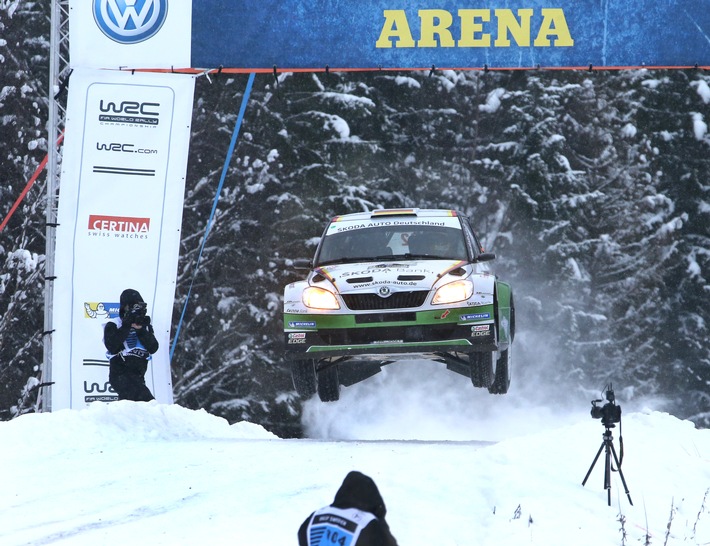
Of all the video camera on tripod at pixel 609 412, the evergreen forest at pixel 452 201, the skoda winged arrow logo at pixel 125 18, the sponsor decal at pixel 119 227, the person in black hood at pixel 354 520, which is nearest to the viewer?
the person in black hood at pixel 354 520

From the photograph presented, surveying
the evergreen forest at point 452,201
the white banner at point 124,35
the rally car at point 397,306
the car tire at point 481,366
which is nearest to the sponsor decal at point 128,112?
the white banner at point 124,35

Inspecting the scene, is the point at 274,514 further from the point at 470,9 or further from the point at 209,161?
the point at 209,161

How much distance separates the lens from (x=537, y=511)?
7609mm

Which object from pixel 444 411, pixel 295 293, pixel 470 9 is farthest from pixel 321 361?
pixel 444 411

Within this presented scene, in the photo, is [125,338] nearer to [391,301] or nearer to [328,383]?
[328,383]

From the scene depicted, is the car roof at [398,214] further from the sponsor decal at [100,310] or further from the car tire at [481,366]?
the sponsor decal at [100,310]

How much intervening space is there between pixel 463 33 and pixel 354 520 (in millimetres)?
10599

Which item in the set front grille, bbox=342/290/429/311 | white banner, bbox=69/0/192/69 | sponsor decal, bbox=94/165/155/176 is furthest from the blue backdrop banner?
front grille, bbox=342/290/429/311

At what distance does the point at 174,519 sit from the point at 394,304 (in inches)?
151

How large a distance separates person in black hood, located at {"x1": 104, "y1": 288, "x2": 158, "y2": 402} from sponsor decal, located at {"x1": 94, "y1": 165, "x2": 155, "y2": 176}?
2.37m

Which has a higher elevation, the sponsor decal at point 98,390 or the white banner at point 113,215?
the white banner at point 113,215

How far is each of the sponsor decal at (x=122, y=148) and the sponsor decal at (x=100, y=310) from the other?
191 cm

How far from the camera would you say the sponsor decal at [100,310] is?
43.4 ft

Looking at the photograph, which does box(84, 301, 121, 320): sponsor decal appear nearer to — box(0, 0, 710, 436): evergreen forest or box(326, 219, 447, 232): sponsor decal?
box(326, 219, 447, 232): sponsor decal
